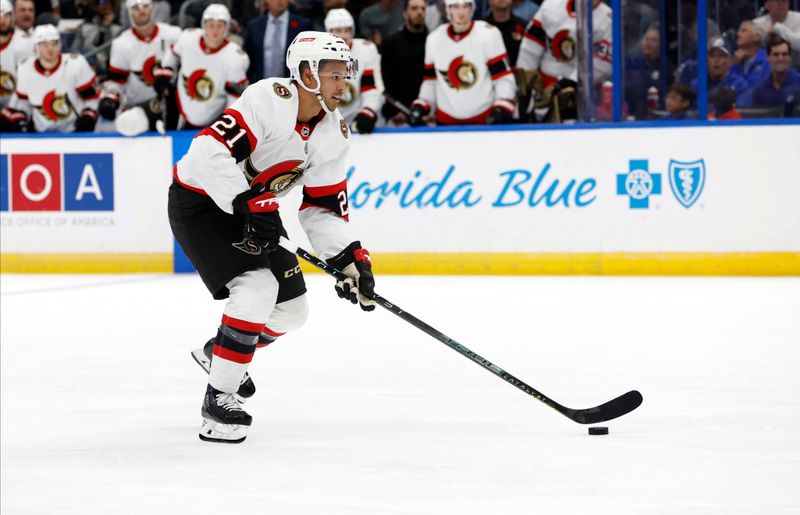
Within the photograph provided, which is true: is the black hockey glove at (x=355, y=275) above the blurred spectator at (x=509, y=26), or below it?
below

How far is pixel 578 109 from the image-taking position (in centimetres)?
761

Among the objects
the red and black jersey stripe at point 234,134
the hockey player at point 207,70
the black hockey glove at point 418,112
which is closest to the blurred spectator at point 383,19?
the black hockey glove at point 418,112

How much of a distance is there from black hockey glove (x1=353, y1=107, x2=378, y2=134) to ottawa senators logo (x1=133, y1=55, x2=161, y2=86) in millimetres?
1510

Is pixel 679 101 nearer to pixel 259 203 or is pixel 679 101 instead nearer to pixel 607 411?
pixel 607 411

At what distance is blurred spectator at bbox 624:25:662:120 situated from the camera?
23.6 feet

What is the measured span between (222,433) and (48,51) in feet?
18.9

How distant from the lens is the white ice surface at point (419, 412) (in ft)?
8.74

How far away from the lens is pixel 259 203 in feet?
10.6

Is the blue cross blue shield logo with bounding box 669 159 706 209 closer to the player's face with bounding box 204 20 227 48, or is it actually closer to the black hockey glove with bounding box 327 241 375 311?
the player's face with bounding box 204 20 227 48

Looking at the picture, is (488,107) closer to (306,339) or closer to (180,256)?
(180,256)

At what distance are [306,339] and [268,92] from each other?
6.38 ft

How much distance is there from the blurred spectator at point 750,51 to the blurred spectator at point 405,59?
6.09 feet

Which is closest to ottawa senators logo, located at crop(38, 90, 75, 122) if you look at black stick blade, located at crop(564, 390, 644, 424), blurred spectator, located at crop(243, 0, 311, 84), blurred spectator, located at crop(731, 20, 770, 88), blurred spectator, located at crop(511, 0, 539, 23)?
blurred spectator, located at crop(243, 0, 311, 84)

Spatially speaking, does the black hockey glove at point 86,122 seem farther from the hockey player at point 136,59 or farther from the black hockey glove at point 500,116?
the black hockey glove at point 500,116
